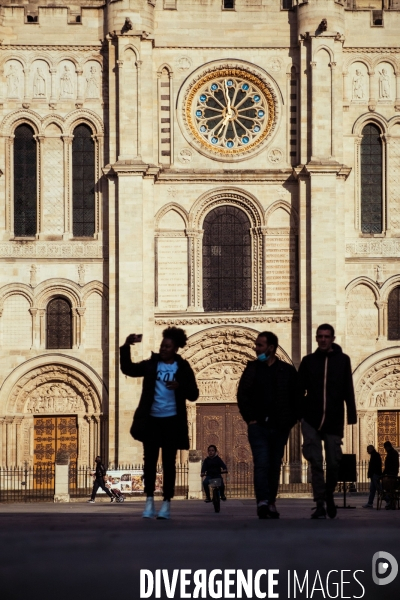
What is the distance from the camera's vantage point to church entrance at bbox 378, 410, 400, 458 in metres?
37.2

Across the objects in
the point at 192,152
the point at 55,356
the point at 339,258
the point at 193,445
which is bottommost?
the point at 193,445

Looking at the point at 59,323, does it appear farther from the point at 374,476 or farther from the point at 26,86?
the point at 374,476

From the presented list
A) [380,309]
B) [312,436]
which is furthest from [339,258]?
[312,436]

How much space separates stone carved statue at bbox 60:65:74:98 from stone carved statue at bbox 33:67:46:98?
0.47 meters

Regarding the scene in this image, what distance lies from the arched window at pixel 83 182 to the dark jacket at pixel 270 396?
23.5 m

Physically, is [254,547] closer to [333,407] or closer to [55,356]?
[333,407]

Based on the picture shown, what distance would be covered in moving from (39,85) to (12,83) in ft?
2.29

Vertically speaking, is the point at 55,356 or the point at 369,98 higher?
the point at 369,98

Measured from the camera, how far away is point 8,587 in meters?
9.25

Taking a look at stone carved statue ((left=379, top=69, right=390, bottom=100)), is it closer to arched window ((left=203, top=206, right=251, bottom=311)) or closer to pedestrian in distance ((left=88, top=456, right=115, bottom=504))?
arched window ((left=203, top=206, right=251, bottom=311))

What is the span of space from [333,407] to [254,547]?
388 centimetres

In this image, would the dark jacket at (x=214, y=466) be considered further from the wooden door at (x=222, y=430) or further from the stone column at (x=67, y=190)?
the stone column at (x=67, y=190)

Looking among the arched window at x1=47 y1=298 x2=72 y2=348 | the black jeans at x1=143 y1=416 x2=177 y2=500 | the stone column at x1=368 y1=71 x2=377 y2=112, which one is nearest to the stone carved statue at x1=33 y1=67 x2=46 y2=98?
the arched window at x1=47 y1=298 x2=72 y2=348

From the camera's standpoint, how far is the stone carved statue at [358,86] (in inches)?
1473
